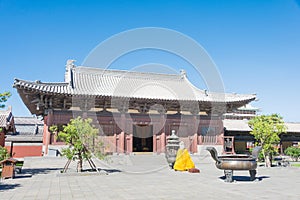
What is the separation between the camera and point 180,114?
955 inches

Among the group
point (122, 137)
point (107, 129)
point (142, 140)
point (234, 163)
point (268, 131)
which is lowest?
point (234, 163)

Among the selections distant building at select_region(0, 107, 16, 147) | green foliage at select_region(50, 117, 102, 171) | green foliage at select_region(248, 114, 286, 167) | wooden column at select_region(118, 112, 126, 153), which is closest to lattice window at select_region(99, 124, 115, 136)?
wooden column at select_region(118, 112, 126, 153)

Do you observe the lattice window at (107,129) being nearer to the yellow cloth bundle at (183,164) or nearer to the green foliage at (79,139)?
the yellow cloth bundle at (183,164)

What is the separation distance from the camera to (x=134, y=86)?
86.9 feet

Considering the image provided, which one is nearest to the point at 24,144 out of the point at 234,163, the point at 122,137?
the point at 122,137

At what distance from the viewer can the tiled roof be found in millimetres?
22781

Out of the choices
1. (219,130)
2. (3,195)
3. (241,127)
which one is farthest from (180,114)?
(3,195)

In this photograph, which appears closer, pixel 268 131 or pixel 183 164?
pixel 183 164

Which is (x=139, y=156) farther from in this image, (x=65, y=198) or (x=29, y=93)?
(x=65, y=198)

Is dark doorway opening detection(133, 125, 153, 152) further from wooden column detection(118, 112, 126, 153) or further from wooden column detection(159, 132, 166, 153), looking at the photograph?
wooden column detection(118, 112, 126, 153)

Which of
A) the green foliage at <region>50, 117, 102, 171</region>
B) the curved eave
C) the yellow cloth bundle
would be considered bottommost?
the yellow cloth bundle

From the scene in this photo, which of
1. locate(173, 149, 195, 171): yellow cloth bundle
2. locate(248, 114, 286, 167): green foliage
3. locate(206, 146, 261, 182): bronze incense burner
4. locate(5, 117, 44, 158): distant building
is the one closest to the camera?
locate(206, 146, 261, 182): bronze incense burner

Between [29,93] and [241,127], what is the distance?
20948 mm

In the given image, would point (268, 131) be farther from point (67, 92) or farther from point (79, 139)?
point (67, 92)
